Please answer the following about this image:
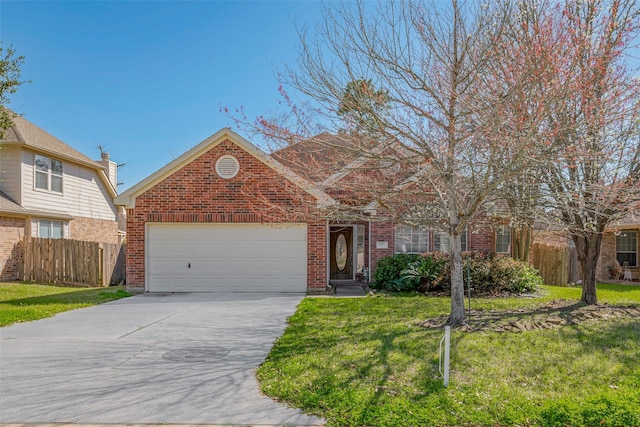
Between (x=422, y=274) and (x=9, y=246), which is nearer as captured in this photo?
(x=422, y=274)

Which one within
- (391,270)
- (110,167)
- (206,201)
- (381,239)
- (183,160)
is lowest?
(391,270)

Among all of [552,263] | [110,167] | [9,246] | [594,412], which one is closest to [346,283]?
[552,263]

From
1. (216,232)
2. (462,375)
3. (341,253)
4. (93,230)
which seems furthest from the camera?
(93,230)

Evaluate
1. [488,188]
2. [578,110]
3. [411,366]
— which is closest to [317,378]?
[411,366]

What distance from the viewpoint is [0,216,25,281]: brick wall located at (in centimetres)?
1496

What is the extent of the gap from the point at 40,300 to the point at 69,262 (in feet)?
14.0

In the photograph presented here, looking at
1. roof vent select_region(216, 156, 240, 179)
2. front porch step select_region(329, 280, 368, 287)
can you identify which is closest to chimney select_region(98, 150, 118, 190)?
roof vent select_region(216, 156, 240, 179)

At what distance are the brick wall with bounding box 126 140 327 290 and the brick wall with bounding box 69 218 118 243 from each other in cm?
852

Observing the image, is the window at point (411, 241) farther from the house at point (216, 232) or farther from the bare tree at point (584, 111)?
the bare tree at point (584, 111)

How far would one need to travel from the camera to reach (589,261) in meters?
8.94

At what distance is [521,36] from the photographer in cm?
679

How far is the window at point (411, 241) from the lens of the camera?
14.4m

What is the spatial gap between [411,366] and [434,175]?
3246mm

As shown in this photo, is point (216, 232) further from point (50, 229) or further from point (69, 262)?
point (50, 229)
